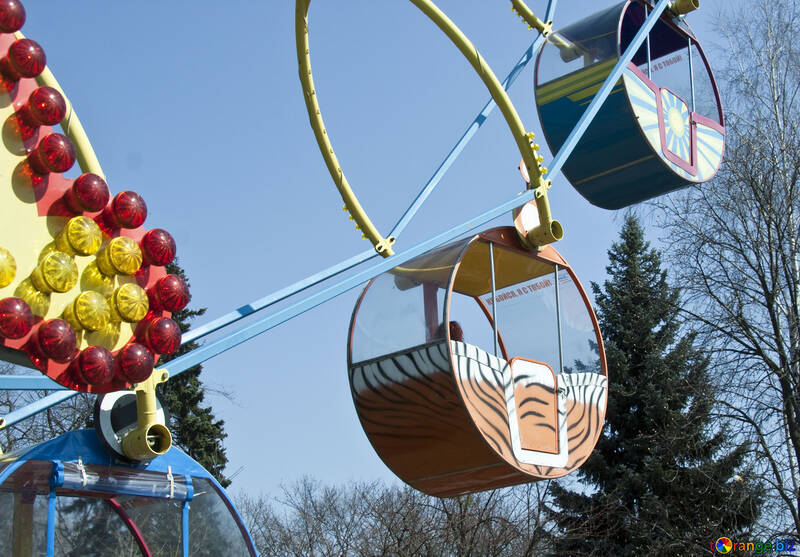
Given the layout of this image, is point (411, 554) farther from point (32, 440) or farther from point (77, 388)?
point (77, 388)

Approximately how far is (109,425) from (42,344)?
1332 millimetres

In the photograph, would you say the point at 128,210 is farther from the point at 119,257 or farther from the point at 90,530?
the point at 90,530

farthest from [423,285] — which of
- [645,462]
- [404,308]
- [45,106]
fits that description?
[645,462]

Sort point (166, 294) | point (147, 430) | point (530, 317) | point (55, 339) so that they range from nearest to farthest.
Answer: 1. point (55, 339)
2. point (166, 294)
3. point (147, 430)
4. point (530, 317)

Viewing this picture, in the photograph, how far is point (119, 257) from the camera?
491 centimetres

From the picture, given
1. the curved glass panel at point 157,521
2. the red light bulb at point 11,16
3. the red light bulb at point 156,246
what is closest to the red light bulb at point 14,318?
the red light bulb at point 156,246

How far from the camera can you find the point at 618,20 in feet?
31.4

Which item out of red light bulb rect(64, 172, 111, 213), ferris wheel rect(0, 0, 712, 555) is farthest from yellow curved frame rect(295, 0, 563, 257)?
red light bulb rect(64, 172, 111, 213)

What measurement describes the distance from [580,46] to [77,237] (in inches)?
242

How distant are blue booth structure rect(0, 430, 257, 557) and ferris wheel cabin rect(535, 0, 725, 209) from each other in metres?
5.08

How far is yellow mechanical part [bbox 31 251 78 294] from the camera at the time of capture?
4594mm

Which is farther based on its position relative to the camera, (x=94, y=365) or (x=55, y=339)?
(x=94, y=365)

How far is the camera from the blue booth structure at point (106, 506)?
5.54 metres

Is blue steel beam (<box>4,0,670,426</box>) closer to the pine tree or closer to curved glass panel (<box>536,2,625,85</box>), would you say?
curved glass panel (<box>536,2,625,85</box>)
